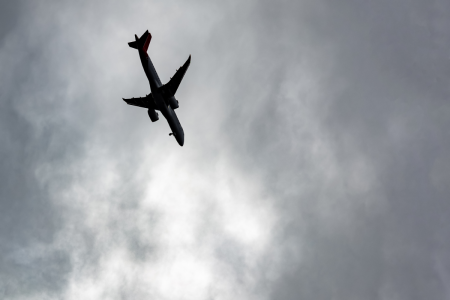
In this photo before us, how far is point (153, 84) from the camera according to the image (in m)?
74.8

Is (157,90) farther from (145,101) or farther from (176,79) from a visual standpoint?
(145,101)

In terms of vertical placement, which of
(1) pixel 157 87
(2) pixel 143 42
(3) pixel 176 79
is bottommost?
(1) pixel 157 87

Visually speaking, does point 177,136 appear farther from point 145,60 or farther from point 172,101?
point 145,60

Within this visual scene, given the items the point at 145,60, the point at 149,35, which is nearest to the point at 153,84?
the point at 145,60

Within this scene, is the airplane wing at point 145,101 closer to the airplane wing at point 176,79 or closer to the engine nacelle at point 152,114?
the engine nacelle at point 152,114

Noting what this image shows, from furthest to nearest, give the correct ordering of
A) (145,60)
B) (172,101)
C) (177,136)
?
1. (177,136)
2. (172,101)
3. (145,60)

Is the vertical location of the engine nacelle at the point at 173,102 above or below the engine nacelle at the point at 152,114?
below

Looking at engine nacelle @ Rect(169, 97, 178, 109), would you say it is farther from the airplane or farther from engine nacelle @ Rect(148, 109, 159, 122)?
engine nacelle @ Rect(148, 109, 159, 122)

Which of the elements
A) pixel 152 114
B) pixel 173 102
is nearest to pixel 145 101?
pixel 152 114

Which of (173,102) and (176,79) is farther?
(173,102)

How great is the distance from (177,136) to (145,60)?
66.0 ft

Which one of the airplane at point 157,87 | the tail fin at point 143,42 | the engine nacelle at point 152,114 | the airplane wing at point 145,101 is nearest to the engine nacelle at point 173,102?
the airplane at point 157,87

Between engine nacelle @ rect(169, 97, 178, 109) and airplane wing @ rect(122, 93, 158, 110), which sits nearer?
engine nacelle @ rect(169, 97, 178, 109)

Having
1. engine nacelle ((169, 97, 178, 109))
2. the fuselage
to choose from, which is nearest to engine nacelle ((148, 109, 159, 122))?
the fuselage
